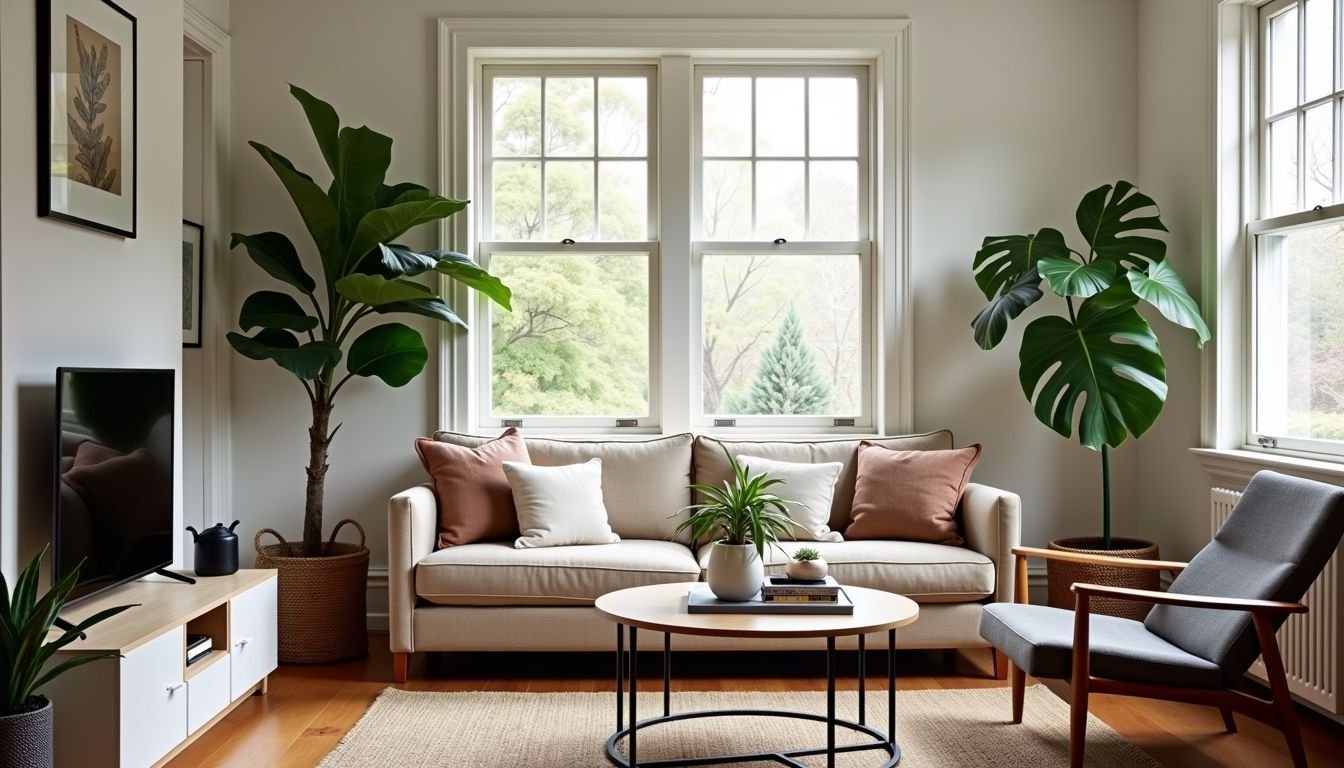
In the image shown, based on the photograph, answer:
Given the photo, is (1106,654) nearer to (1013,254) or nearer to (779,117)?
(1013,254)

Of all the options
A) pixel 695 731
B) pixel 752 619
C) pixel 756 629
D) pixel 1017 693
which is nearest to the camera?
pixel 756 629

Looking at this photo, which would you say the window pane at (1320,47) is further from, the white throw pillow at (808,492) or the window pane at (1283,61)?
the white throw pillow at (808,492)

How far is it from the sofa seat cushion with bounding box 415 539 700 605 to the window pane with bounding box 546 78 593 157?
6.49 feet

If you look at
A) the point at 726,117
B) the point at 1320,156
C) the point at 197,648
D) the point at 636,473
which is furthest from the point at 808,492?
the point at 197,648

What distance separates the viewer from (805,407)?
4.96m

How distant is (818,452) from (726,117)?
5.24 feet

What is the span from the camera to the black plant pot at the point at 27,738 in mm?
2270

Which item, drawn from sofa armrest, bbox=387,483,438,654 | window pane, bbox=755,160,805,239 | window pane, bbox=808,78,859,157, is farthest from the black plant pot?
window pane, bbox=808,78,859,157

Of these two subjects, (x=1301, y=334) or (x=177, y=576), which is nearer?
(x=177, y=576)

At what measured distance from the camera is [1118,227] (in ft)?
14.1

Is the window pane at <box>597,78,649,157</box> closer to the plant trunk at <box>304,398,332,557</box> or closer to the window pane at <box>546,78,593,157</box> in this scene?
the window pane at <box>546,78,593,157</box>

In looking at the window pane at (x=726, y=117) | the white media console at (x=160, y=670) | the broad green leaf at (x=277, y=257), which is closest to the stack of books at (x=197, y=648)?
the white media console at (x=160, y=670)

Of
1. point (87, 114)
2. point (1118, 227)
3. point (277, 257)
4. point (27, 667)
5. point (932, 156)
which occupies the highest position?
point (932, 156)

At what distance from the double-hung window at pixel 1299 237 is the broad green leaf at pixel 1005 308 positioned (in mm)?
784
